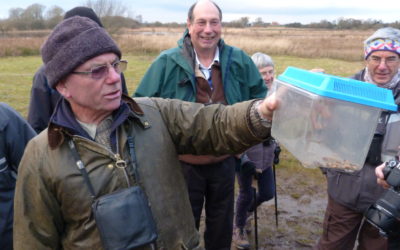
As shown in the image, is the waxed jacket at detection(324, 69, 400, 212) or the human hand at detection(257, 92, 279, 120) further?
the waxed jacket at detection(324, 69, 400, 212)

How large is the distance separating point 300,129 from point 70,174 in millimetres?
1033

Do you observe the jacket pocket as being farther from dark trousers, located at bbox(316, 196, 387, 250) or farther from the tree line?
the tree line

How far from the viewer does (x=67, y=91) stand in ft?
5.69

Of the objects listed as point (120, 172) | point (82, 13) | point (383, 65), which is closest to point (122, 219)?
point (120, 172)

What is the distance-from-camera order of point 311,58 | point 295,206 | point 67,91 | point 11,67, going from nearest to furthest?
point 67,91, point 295,206, point 11,67, point 311,58

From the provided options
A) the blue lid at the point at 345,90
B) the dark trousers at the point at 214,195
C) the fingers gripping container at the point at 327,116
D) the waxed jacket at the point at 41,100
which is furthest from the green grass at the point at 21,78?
the blue lid at the point at 345,90

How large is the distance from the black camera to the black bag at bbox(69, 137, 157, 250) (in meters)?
1.52

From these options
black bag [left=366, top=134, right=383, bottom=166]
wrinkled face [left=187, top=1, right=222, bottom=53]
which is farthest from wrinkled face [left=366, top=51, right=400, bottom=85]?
wrinkled face [left=187, top=1, right=222, bottom=53]

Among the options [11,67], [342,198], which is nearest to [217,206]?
[342,198]

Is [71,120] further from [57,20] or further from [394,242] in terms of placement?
[57,20]

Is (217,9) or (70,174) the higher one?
(217,9)

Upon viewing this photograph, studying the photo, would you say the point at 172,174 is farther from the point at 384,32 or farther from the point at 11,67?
the point at 11,67

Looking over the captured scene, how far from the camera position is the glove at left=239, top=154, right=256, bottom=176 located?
139 inches

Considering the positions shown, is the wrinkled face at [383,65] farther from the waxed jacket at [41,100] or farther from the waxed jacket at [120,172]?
the waxed jacket at [41,100]
